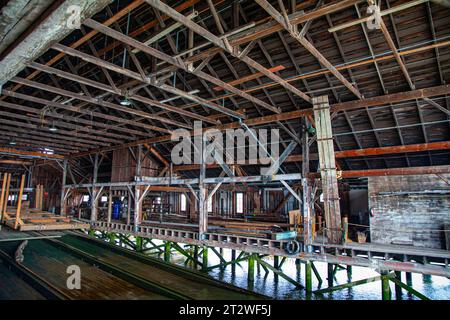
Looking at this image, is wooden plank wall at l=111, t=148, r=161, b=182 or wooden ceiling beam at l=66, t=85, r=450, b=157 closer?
wooden ceiling beam at l=66, t=85, r=450, b=157

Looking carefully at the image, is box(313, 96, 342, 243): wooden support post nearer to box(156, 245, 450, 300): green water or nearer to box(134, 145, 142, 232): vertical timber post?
box(156, 245, 450, 300): green water

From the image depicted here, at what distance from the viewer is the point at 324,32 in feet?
26.2

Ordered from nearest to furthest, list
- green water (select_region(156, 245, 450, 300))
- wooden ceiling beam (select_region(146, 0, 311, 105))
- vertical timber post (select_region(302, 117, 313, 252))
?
1. wooden ceiling beam (select_region(146, 0, 311, 105))
2. vertical timber post (select_region(302, 117, 313, 252))
3. green water (select_region(156, 245, 450, 300))

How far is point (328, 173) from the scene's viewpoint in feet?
31.5

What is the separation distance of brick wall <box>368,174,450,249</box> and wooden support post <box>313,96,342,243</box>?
3948 millimetres

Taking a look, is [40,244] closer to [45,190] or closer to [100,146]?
[100,146]

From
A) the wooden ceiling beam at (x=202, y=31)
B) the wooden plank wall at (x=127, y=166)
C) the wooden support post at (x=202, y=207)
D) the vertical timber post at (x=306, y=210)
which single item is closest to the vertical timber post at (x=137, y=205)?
the wooden plank wall at (x=127, y=166)

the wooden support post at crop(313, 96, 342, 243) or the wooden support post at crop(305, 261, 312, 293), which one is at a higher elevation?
the wooden support post at crop(313, 96, 342, 243)

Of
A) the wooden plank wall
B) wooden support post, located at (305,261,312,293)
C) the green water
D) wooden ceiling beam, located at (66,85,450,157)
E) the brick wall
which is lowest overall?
the green water

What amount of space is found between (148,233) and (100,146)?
8.01m

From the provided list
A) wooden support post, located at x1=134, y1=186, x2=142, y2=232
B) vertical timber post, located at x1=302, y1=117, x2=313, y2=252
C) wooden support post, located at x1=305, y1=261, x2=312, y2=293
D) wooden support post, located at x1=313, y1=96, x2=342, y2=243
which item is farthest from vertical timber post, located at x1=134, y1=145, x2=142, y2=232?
wooden support post, located at x1=313, y1=96, x2=342, y2=243

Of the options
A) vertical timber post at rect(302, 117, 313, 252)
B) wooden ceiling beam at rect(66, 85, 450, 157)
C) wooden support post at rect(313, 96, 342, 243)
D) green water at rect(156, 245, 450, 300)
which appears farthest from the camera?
green water at rect(156, 245, 450, 300)

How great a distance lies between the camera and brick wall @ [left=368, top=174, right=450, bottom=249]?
11062 millimetres
